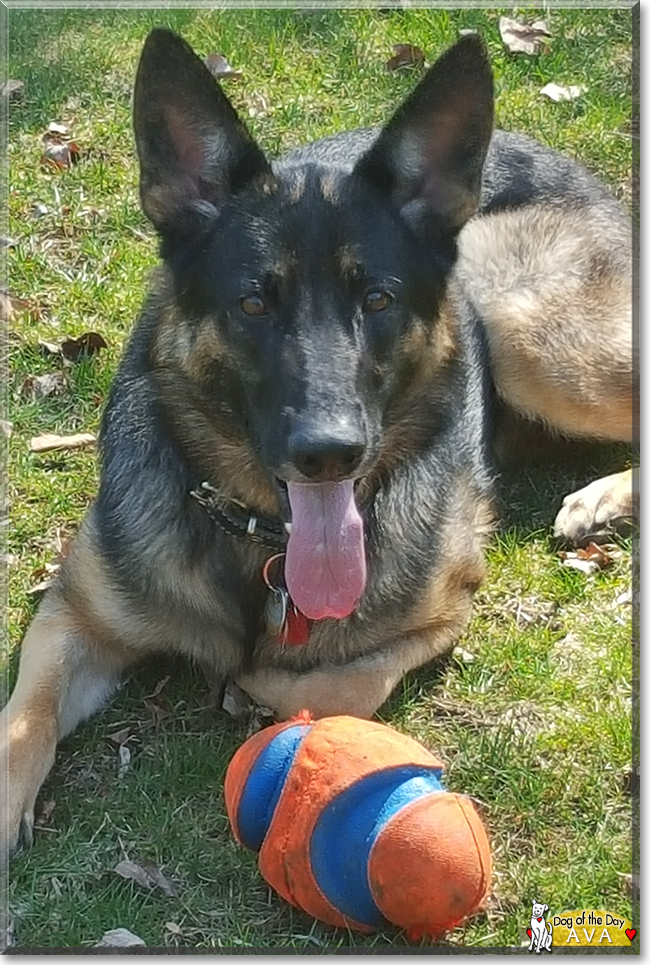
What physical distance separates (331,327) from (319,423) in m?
0.35

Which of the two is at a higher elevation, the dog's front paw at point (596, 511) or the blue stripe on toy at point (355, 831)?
the blue stripe on toy at point (355, 831)

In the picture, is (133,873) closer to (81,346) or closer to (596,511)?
(596,511)

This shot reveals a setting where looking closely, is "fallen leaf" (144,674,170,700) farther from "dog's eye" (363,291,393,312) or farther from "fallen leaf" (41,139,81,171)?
"fallen leaf" (41,139,81,171)

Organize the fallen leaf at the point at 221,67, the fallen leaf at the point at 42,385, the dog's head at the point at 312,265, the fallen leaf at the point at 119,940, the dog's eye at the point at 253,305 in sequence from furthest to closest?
the fallen leaf at the point at 221,67 < the fallen leaf at the point at 42,385 < the dog's eye at the point at 253,305 < the dog's head at the point at 312,265 < the fallen leaf at the point at 119,940

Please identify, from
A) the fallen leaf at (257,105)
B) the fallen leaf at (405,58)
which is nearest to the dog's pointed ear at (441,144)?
the fallen leaf at (257,105)

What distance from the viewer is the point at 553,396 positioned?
527 cm

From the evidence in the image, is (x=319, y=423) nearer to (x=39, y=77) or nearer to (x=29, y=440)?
(x=29, y=440)

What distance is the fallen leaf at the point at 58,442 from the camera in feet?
17.7

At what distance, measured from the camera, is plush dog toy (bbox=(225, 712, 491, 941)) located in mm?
3146

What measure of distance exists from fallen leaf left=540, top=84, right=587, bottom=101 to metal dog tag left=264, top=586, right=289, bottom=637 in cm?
430

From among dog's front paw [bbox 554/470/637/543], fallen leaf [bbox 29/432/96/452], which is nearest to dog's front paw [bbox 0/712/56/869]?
fallen leaf [bbox 29/432/96/452]

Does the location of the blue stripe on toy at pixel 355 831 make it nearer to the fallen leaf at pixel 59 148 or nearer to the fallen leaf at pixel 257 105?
the fallen leaf at pixel 59 148

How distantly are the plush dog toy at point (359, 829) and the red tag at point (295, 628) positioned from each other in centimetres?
75

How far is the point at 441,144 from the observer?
4.02 m
